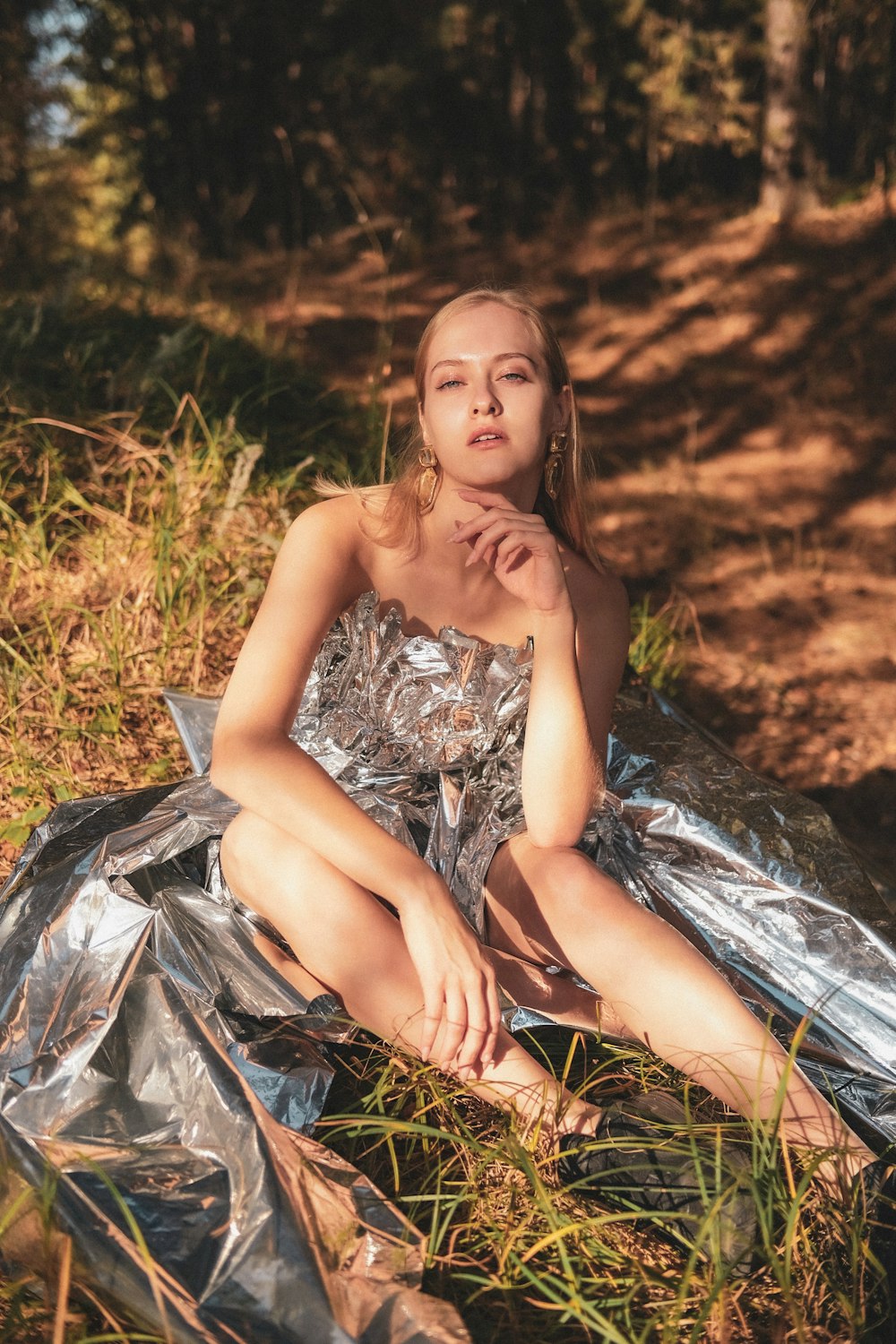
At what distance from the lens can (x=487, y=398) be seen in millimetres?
1938

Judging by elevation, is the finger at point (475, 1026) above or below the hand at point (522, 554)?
below

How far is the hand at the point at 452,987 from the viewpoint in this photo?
62.7 inches

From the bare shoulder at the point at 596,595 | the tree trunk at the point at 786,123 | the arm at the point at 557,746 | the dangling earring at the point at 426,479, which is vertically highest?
the tree trunk at the point at 786,123

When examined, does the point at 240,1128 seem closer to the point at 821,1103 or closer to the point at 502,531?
the point at 821,1103

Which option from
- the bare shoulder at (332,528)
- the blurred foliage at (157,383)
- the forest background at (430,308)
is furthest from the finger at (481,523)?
the blurred foliage at (157,383)

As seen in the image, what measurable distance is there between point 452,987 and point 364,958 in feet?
0.52

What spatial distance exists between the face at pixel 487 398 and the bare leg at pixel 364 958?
2.24 feet

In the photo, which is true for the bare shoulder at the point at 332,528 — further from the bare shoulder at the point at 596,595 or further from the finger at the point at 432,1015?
the finger at the point at 432,1015

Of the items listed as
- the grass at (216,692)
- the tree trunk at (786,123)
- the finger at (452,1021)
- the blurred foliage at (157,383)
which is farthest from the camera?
the tree trunk at (786,123)

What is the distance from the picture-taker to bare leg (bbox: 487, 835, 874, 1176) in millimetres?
1616

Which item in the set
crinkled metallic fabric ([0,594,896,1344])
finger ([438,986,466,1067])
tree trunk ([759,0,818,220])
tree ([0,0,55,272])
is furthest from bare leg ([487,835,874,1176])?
tree ([0,0,55,272])

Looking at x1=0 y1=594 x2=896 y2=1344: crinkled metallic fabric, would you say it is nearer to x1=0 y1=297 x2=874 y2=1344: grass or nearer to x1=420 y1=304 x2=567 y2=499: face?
x1=0 y1=297 x2=874 y2=1344: grass

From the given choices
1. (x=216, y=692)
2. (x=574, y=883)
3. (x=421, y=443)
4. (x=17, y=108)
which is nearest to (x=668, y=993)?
(x=574, y=883)

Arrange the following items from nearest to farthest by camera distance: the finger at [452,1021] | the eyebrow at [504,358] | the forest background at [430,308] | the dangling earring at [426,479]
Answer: the finger at [452,1021] < the eyebrow at [504,358] < the dangling earring at [426,479] < the forest background at [430,308]
